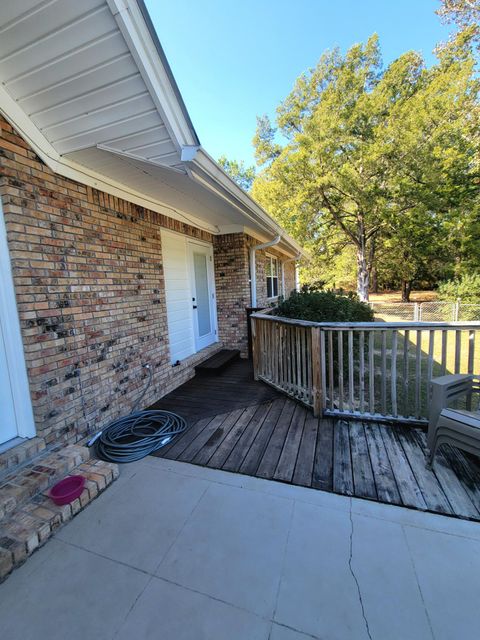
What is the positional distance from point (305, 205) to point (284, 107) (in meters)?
5.12

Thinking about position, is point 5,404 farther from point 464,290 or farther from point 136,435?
point 464,290

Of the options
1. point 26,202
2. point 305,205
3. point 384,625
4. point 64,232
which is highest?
point 305,205

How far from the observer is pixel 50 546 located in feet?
5.53

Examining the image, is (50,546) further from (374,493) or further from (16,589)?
(374,493)

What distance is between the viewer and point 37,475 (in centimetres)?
201

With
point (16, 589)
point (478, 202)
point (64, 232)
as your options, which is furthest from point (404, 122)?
point (16, 589)

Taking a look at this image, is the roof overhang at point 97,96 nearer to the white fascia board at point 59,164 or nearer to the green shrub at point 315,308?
the white fascia board at point 59,164

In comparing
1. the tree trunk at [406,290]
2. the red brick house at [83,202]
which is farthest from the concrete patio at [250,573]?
the tree trunk at [406,290]

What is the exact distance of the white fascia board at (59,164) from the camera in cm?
208

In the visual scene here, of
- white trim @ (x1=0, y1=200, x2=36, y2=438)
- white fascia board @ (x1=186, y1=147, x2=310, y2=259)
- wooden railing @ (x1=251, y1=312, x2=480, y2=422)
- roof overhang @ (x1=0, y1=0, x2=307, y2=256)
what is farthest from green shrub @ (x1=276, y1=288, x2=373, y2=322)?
white trim @ (x1=0, y1=200, x2=36, y2=438)

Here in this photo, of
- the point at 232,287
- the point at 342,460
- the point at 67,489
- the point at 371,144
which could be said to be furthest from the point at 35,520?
the point at 371,144

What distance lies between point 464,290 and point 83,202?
539 inches

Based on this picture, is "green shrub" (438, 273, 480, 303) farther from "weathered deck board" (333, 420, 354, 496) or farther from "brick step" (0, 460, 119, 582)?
"brick step" (0, 460, 119, 582)

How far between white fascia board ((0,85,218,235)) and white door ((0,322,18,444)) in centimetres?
151
